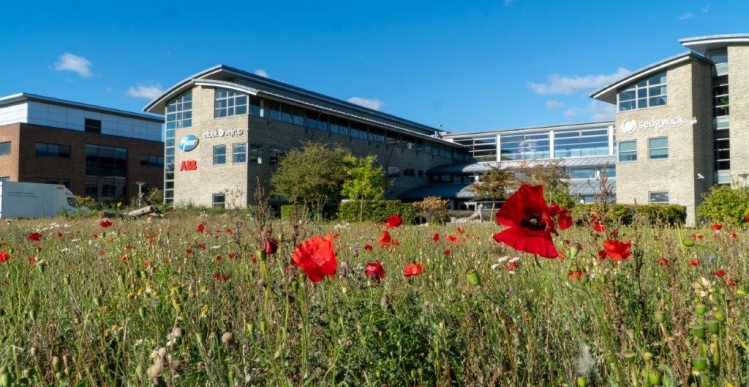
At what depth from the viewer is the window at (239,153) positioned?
33.2 metres

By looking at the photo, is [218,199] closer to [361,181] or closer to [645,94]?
[361,181]

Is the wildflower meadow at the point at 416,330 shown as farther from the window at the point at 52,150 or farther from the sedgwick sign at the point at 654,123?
the window at the point at 52,150

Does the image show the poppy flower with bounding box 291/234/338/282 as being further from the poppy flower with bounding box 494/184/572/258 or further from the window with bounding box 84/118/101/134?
the window with bounding box 84/118/101/134

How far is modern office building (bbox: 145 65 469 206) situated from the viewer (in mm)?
33531

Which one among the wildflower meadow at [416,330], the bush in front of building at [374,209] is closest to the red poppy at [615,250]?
the wildflower meadow at [416,330]

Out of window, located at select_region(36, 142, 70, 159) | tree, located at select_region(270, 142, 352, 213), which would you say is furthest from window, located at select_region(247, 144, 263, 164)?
window, located at select_region(36, 142, 70, 159)

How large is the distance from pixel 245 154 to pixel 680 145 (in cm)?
2514

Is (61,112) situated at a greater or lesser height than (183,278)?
greater

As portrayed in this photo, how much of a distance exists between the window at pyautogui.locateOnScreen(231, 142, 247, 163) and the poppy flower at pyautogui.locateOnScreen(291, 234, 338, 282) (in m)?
32.3

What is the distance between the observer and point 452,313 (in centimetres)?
283

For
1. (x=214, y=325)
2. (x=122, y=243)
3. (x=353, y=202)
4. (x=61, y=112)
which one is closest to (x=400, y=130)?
(x=353, y=202)

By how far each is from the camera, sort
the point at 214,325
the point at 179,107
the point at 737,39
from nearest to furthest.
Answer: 1. the point at 214,325
2. the point at 737,39
3. the point at 179,107

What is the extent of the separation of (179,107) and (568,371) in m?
39.2

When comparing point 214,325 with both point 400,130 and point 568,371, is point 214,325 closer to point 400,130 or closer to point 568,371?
point 568,371
